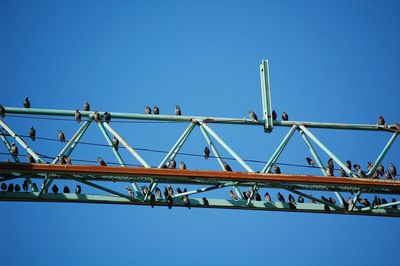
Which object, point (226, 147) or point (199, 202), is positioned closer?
point (226, 147)

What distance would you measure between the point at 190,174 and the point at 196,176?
0.24m

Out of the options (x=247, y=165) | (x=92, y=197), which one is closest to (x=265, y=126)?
(x=247, y=165)

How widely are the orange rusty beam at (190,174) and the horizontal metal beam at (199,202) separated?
1384mm

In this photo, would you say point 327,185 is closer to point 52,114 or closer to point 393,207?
point 393,207

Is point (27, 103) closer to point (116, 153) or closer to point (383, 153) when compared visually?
point (116, 153)

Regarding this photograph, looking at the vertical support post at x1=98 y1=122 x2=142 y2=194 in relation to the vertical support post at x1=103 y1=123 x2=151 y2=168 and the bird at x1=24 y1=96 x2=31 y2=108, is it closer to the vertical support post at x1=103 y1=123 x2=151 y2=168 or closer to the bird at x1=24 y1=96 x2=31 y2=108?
the vertical support post at x1=103 y1=123 x2=151 y2=168

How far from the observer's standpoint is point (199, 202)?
84.7 feet

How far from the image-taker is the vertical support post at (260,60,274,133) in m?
26.5

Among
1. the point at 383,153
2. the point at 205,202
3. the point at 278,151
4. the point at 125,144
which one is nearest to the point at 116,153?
the point at 125,144

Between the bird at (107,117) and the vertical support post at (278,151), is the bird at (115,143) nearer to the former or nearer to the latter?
the bird at (107,117)

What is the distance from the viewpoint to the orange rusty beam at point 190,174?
2334 cm

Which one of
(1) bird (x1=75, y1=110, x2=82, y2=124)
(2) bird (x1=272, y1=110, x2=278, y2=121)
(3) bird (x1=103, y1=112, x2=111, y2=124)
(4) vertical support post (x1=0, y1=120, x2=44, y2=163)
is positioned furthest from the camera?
(2) bird (x1=272, y1=110, x2=278, y2=121)

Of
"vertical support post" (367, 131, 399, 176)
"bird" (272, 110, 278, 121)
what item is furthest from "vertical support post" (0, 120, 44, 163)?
"vertical support post" (367, 131, 399, 176)

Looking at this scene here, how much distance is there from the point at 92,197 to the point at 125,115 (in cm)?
285
